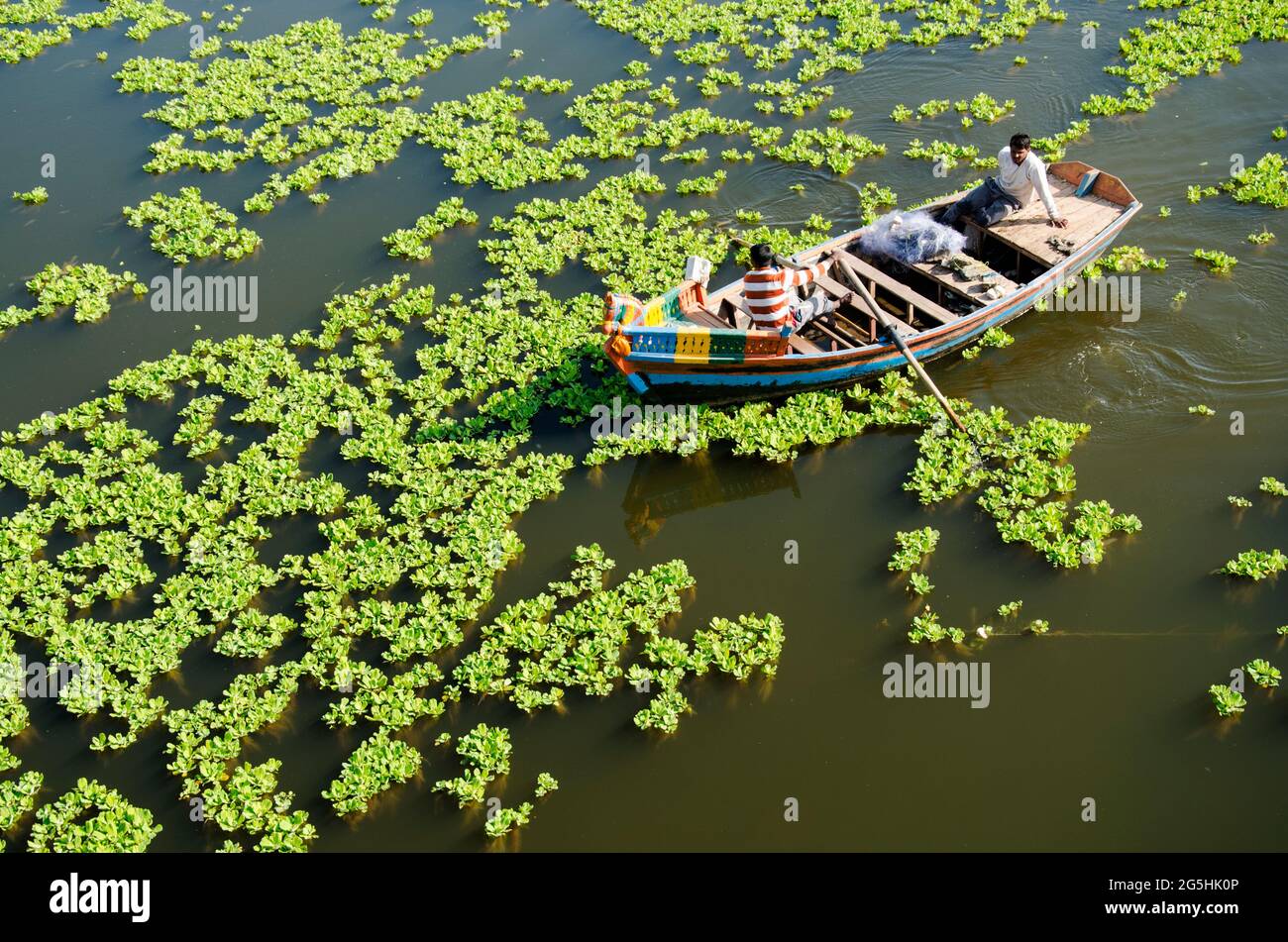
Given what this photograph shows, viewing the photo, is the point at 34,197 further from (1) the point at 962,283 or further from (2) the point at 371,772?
(1) the point at 962,283

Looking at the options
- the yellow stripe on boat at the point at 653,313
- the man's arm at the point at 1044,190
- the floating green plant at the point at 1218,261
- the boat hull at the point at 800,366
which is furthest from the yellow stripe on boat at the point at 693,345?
the floating green plant at the point at 1218,261

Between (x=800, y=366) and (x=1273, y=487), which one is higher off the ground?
(x=800, y=366)

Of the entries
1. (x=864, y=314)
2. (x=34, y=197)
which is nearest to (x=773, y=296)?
(x=864, y=314)

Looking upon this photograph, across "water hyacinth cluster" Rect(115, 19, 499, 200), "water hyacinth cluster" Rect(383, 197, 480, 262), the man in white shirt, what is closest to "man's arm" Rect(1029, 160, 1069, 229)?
the man in white shirt

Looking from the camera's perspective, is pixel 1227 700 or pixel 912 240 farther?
pixel 912 240

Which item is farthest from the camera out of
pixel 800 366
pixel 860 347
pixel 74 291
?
pixel 74 291

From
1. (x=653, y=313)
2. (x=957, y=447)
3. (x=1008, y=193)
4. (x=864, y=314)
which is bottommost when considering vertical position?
(x=957, y=447)

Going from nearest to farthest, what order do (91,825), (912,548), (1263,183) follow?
(91,825) → (912,548) → (1263,183)

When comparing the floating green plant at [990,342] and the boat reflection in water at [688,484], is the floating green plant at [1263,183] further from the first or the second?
the boat reflection in water at [688,484]
